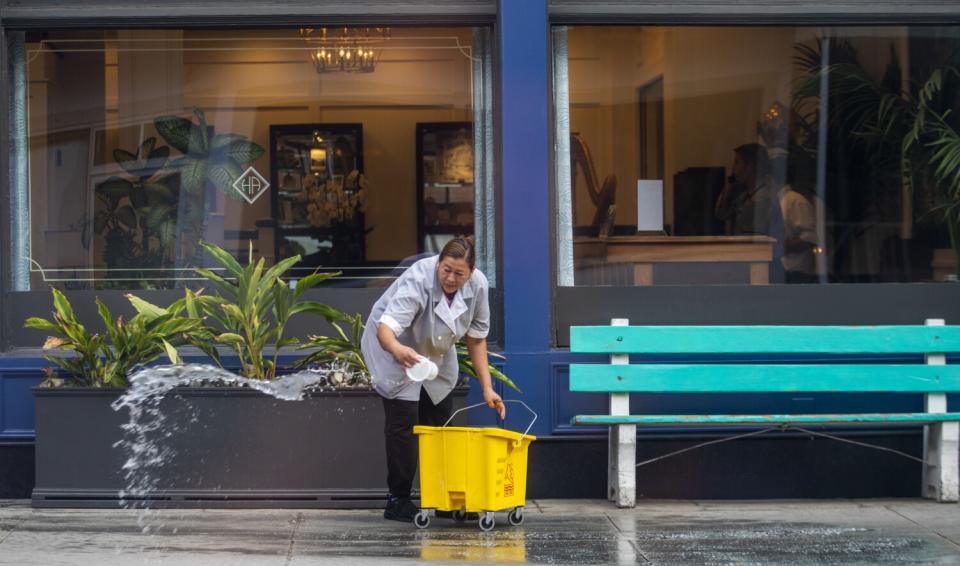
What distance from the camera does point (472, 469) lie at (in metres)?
6.39

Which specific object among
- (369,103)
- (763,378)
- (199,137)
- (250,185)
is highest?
(369,103)

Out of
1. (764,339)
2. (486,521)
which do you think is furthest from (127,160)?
(764,339)

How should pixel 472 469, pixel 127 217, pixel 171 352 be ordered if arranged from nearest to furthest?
pixel 472 469, pixel 171 352, pixel 127 217

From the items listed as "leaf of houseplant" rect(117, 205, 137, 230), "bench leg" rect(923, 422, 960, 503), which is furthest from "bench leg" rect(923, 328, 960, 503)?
"leaf of houseplant" rect(117, 205, 137, 230)

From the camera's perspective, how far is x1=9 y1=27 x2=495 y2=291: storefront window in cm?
800

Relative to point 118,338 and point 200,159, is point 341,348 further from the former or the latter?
point 200,159

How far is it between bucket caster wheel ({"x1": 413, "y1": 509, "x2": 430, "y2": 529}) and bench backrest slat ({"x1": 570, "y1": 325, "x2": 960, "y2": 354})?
1382 mm

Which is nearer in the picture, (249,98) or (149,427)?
(149,427)

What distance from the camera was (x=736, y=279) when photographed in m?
8.07

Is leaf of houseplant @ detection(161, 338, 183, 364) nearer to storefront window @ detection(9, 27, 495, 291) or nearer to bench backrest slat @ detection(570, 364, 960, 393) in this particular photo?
storefront window @ detection(9, 27, 495, 291)

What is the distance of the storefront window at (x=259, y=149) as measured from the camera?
8.00 m

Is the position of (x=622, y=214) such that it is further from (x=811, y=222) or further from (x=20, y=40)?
(x=20, y=40)

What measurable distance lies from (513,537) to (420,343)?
112 centimetres

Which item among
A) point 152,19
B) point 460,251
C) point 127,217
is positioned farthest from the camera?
point 127,217
